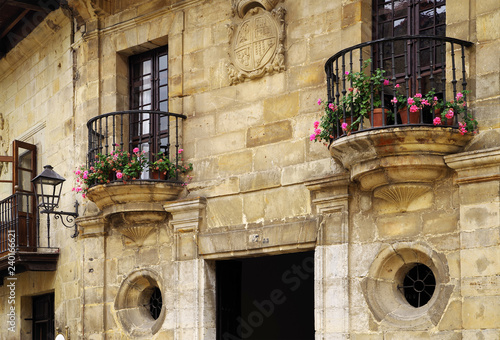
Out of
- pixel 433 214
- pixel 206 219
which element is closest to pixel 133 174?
pixel 206 219

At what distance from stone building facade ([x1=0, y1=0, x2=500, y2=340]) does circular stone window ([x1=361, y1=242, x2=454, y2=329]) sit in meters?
0.02

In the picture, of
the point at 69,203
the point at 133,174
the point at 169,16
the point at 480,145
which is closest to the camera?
the point at 480,145

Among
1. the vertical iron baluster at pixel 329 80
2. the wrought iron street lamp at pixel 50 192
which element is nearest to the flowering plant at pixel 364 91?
the vertical iron baluster at pixel 329 80

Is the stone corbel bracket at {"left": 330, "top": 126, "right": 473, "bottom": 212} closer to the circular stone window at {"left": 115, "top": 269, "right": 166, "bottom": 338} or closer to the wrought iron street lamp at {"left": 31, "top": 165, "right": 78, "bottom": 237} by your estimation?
the circular stone window at {"left": 115, "top": 269, "right": 166, "bottom": 338}

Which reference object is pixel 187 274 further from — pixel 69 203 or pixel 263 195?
pixel 69 203

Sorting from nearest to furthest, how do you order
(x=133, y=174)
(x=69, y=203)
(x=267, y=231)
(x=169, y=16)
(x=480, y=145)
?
(x=480, y=145)
(x=267, y=231)
(x=133, y=174)
(x=169, y=16)
(x=69, y=203)

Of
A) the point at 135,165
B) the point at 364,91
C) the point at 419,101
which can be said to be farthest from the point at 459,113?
the point at 135,165

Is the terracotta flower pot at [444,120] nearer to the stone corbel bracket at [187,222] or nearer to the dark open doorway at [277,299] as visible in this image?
the stone corbel bracket at [187,222]

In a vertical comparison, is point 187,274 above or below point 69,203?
below

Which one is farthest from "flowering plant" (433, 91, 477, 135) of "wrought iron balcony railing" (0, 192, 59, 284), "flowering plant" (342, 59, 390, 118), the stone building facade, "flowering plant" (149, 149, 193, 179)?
"wrought iron balcony railing" (0, 192, 59, 284)

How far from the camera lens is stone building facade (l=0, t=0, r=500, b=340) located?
8.84 meters

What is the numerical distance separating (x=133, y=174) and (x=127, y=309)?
177cm

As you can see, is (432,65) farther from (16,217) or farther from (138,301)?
(16,217)

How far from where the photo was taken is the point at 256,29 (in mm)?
10812
